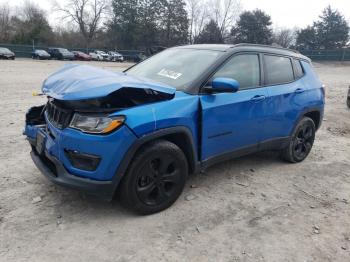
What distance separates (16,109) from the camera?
799 cm

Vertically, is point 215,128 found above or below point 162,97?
below


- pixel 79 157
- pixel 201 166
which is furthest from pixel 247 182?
pixel 79 157

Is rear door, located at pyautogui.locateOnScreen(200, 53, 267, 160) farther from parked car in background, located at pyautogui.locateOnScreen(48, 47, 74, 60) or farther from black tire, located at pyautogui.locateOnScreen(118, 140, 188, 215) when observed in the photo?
parked car in background, located at pyautogui.locateOnScreen(48, 47, 74, 60)

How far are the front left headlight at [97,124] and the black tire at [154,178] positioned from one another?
398 mm

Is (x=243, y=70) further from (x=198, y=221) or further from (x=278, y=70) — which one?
(x=198, y=221)

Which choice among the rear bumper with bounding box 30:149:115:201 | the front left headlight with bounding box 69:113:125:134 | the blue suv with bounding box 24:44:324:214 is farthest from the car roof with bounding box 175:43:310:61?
the rear bumper with bounding box 30:149:115:201

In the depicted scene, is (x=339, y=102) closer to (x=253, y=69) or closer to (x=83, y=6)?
(x=253, y=69)

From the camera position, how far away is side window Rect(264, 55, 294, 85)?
184 inches

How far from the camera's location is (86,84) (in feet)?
10.6

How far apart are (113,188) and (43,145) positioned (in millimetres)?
906

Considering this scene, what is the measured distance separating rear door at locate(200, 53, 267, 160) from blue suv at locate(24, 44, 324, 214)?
0.5 inches

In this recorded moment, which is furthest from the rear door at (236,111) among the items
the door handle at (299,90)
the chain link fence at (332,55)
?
the chain link fence at (332,55)

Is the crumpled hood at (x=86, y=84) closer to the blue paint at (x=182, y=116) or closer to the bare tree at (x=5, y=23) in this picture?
the blue paint at (x=182, y=116)

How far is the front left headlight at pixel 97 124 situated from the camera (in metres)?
3.08
